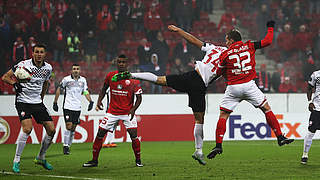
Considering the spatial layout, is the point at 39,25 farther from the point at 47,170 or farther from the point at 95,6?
the point at 47,170

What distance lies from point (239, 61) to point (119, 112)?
8.16 feet

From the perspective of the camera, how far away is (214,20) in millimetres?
21844

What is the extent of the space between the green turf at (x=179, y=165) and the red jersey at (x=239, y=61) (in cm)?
156

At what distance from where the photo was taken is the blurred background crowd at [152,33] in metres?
19.7

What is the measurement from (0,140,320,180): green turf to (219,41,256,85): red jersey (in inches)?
61.4

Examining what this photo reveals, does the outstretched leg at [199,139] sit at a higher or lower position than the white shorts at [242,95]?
lower

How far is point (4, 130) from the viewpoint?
56.5 ft

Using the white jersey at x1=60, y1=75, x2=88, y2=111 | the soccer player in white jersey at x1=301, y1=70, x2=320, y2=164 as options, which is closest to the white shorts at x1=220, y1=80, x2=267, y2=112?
the soccer player in white jersey at x1=301, y1=70, x2=320, y2=164

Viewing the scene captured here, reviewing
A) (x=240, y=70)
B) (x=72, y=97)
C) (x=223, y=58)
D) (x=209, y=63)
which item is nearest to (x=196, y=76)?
(x=209, y=63)

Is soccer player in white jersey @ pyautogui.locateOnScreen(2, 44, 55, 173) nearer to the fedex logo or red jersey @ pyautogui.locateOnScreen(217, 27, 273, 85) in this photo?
red jersey @ pyautogui.locateOnScreen(217, 27, 273, 85)

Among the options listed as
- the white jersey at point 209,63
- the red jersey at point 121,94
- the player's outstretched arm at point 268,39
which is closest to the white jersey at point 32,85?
the red jersey at point 121,94

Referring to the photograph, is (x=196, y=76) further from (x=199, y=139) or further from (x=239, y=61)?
(x=199, y=139)

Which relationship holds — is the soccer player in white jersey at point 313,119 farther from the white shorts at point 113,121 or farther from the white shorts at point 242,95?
the white shorts at point 113,121

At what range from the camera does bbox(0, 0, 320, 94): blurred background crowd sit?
19.7 metres
